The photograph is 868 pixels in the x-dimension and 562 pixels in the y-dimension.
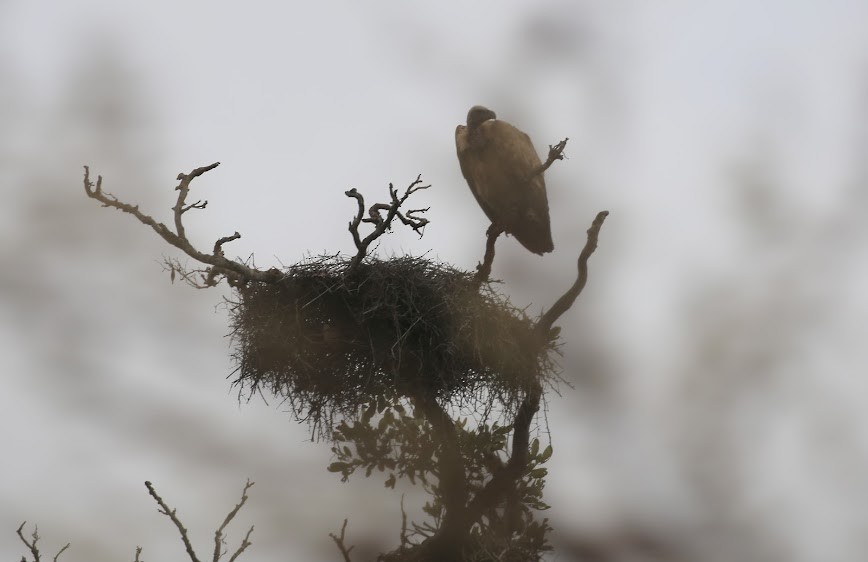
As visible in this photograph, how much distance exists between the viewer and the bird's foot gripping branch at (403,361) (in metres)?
5.53

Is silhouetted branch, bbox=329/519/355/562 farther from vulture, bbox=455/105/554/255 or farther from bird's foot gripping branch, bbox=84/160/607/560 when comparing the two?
vulture, bbox=455/105/554/255

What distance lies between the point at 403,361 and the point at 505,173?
2.34 m

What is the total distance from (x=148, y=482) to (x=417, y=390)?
198 centimetres

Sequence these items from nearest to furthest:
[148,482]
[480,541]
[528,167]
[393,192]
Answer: [148,482] < [480,541] < [393,192] < [528,167]

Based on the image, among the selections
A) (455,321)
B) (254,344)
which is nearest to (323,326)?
(254,344)

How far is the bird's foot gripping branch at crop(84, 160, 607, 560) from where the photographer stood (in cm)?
553

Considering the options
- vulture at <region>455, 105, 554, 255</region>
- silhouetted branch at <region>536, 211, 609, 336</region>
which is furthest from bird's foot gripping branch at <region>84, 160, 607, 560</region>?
vulture at <region>455, 105, 554, 255</region>

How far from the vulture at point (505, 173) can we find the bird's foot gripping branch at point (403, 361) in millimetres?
1737

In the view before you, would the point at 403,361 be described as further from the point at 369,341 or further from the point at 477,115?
the point at 477,115

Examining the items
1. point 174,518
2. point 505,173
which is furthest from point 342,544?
point 505,173

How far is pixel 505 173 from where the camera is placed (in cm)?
746

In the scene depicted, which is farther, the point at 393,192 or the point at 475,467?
the point at 475,467

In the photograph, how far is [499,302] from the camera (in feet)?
19.5

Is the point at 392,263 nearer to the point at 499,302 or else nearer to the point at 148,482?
the point at 499,302
